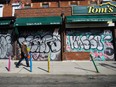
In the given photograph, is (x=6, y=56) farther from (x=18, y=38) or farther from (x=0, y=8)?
(x=0, y=8)

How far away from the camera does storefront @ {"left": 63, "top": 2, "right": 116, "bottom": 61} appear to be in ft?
58.9

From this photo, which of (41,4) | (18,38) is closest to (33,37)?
(18,38)

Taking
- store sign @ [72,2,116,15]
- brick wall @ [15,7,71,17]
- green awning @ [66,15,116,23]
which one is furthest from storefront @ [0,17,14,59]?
store sign @ [72,2,116,15]

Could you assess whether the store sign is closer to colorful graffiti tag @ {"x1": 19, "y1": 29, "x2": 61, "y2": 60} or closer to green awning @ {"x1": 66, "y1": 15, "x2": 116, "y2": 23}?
green awning @ {"x1": 66, "y1": 15, "x2": 116, "y2": 23}

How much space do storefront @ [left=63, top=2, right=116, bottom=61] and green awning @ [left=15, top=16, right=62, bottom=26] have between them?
1000mm

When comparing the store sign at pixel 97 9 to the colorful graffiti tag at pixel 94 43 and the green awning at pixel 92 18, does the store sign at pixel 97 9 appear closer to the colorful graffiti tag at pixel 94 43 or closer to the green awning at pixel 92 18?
the green awning at pixel 92 18

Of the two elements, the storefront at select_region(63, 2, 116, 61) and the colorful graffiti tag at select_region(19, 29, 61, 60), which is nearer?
the storefront at select_region(63, 2, 116, 61)

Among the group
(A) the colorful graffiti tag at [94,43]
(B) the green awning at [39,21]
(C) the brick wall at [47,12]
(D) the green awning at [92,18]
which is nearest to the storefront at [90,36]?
(A) the colorful graffiti tag at [94,43]

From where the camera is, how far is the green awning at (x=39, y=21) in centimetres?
1753

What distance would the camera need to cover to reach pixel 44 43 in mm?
18578

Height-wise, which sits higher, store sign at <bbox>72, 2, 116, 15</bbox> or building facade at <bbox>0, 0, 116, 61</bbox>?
store sign at <bbox>72, 2, 116, 15</bbox>

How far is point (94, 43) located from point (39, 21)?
500 centimetres

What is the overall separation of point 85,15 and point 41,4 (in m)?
5.52

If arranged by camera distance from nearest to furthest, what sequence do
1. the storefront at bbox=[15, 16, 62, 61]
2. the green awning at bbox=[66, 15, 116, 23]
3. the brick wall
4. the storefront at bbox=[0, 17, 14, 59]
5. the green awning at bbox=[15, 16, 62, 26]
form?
the green awning at bbox=[66, 15, 116, 23] → the green awning at bbox=[15, 16, 62, 26] → the storefront at bbox=[15, 16, 62, 61] → the brick wall → the storefront at bbox=[0, 17, 14, 59]
